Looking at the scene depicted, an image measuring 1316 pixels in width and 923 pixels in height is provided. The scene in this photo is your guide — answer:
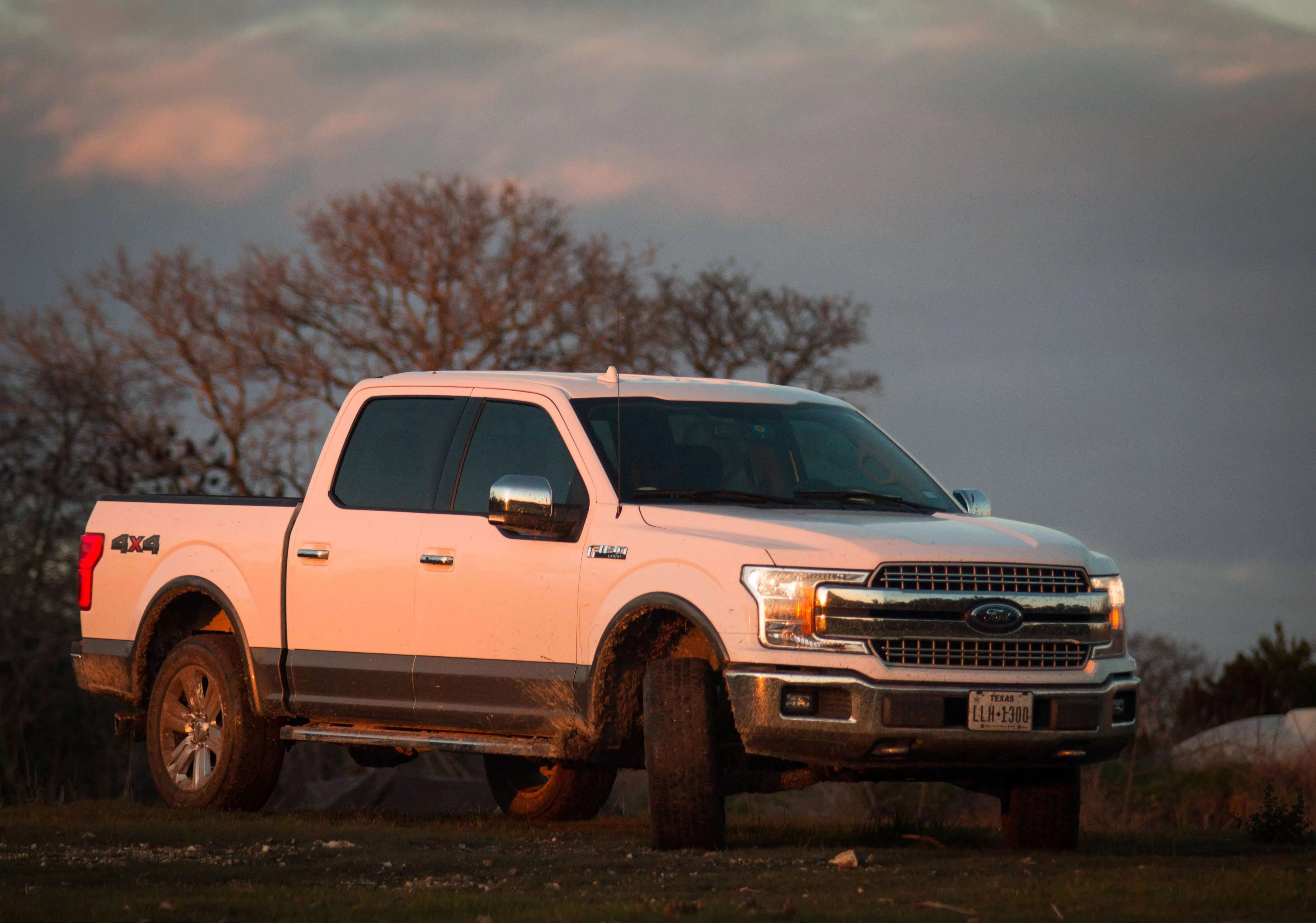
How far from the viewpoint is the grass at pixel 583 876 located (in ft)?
19.8

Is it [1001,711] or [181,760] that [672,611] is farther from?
[181,760]

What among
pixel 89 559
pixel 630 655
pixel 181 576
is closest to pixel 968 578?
pixel 630 655

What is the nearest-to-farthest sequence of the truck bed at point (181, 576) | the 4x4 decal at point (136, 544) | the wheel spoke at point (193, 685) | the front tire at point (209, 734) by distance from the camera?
the truck bed at point (181, 576) → the front tire at point (209, 734) → the wheel spoke at point (193, 685) → the 4x4 decal at point (136, 544)

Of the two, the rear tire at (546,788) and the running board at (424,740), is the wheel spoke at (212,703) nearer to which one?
the running board at (424,740)

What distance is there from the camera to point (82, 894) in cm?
643

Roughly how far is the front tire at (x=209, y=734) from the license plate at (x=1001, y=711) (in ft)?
13.4

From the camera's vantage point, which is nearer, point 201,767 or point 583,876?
point 583,876

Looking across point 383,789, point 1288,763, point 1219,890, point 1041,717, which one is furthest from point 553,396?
point 1288,763

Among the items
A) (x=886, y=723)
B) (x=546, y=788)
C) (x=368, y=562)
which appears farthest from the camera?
(x=546, y=788)

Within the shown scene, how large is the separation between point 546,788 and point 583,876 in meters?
3.47

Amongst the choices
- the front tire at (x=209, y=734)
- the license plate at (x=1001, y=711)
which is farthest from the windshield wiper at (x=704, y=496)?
the front tire at (x=209, y=734)

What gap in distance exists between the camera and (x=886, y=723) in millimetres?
7258

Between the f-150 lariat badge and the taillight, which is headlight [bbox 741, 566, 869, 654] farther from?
the taillight

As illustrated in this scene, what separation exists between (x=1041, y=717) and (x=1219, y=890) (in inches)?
47.1
